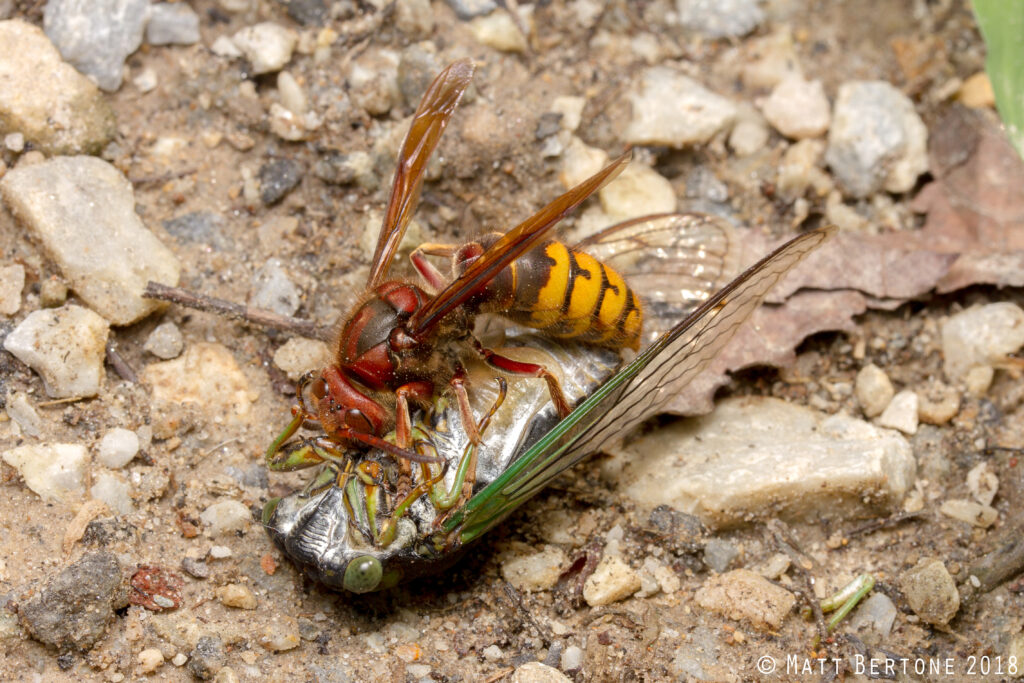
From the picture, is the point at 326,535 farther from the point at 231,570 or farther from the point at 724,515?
the point at 724,515

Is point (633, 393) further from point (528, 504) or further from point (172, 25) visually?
point (172, 25)

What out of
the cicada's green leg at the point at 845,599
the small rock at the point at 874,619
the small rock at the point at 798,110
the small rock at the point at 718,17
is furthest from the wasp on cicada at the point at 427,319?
the small rock at the point at 718,17

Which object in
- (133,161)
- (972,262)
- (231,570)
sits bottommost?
(231,570)

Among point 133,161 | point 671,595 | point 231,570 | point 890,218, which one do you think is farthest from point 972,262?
point 133,161

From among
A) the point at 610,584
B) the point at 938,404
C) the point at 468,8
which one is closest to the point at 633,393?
the point at 610,584

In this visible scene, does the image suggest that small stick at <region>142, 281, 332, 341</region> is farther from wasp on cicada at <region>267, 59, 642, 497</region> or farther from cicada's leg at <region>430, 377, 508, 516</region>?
cicada's leg at <region>430, 377, 508, 516</region>
